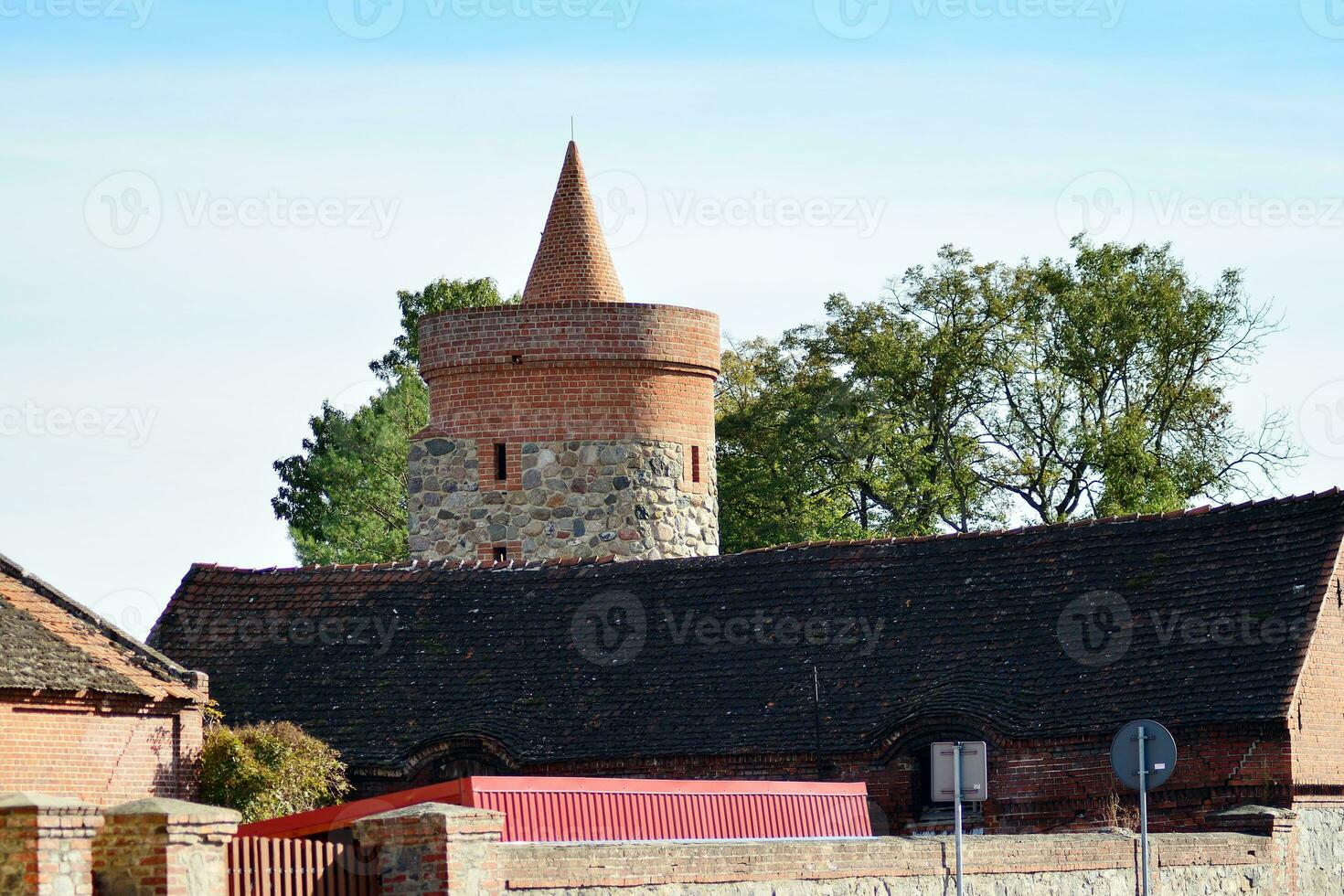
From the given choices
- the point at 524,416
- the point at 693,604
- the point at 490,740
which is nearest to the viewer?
the point at 490,740

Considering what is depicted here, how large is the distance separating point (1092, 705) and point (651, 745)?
5.82 m

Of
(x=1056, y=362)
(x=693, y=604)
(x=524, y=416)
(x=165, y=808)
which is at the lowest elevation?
(x=165, y=808)

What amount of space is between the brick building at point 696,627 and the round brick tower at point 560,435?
5 cm

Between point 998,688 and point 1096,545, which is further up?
point 1096,545

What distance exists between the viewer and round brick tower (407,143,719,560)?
33656 millimetres

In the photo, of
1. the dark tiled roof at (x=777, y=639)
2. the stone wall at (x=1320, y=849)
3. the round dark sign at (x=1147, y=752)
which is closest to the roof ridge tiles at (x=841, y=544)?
the dark tiled roof at (x=777, y=639)

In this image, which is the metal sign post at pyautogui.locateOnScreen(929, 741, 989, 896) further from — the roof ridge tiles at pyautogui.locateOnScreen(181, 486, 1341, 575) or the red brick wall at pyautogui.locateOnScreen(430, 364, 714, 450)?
the red brick wall at pyautogui.locateOnScreen(430, 364, 714, 450)

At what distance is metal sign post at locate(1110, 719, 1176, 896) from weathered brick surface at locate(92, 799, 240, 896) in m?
9.41

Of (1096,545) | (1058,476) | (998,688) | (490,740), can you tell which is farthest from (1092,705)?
(1058,476)

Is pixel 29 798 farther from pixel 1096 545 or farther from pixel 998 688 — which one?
pixel 1096 545

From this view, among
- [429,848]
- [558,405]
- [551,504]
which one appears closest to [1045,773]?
[551,504]

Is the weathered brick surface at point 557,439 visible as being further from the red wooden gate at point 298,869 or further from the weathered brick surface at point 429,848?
the red wooden gate at point 298,869

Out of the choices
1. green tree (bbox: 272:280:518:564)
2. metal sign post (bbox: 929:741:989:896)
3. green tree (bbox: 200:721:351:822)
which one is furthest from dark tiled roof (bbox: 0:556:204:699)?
green tree (bbox: 272:280:518:564)

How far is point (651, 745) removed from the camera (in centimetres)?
2720
